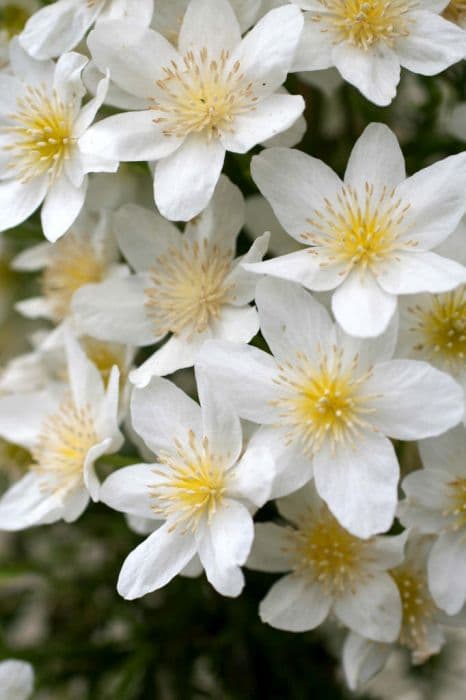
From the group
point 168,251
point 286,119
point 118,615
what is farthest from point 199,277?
point 118,615

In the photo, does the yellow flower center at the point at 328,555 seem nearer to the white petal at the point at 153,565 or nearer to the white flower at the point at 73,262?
the white petal at the point at 153,565

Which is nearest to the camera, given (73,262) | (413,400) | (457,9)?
(413,400)

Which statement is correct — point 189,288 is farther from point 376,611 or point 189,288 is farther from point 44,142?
point 376,611

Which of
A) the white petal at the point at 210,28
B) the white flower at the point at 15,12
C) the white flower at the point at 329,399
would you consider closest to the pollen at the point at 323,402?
the white flower at the point at 329,399

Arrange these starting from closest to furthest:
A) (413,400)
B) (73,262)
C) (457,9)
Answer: (413,400) < (457,9) < (73,262)

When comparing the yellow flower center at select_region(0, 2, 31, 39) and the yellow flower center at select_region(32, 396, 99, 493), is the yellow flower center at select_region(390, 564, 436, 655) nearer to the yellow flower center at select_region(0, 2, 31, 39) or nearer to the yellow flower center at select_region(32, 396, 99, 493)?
the yellow flower center at select_region(32, 396, 99, 493)

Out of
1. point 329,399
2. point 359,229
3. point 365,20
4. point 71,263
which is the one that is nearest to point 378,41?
point 365,20

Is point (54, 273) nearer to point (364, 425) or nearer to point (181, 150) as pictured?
point (181, 150)
